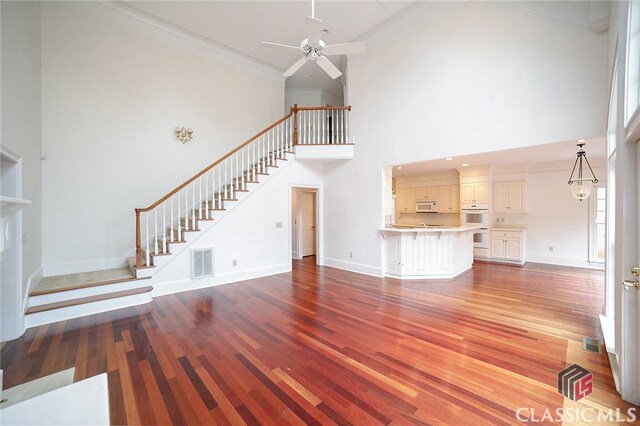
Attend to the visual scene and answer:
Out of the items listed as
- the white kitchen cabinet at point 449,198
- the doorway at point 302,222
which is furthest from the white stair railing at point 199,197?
the white kitchen cabinet at point 449,198

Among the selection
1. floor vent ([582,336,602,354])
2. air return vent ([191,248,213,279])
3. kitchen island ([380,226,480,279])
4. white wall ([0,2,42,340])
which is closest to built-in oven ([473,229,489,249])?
kitchen island ([380,226,480,279])

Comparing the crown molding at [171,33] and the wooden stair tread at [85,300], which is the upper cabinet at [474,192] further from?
the wooden stair tread at [85,300]

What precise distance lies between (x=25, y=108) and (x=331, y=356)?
5.11 meters

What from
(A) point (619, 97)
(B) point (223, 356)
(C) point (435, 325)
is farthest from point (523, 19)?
(B) point (223, 356)

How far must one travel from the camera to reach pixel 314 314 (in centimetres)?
366

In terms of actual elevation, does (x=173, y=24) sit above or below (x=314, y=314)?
above

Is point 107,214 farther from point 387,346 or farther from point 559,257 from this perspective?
point 559,257

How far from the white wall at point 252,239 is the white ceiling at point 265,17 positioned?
115 inches

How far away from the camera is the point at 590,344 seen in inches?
111

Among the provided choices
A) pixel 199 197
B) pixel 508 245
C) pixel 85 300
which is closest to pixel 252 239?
pixel 199 197

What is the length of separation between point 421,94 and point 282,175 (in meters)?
3.36

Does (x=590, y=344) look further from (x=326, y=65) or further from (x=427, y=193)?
(x=427, y=193)

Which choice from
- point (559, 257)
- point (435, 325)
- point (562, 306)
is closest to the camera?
point (435, 325)

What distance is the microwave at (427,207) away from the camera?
854 cm
